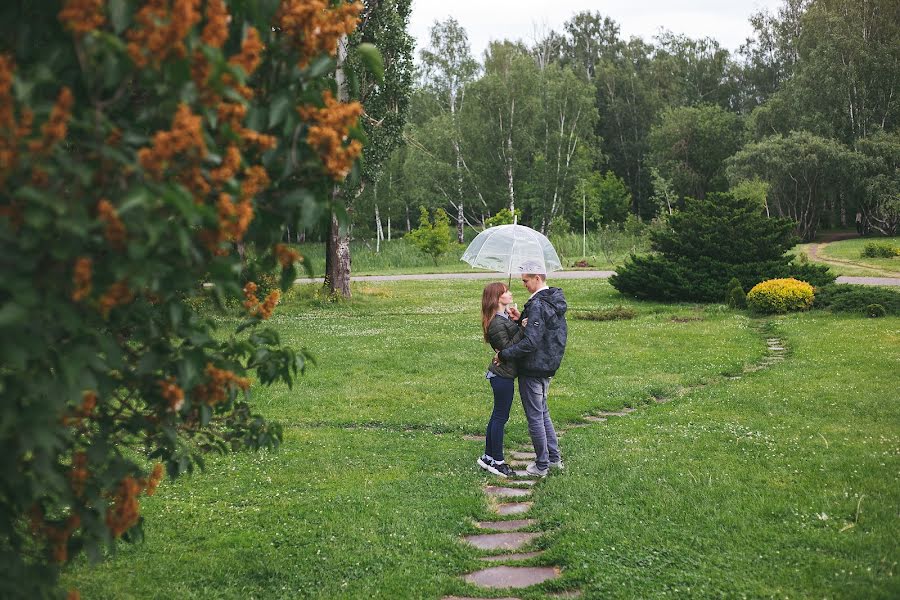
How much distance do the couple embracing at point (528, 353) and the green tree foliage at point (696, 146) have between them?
168 feet

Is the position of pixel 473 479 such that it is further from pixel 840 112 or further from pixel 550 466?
pixel 840 112

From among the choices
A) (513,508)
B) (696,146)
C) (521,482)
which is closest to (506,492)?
(521,482)

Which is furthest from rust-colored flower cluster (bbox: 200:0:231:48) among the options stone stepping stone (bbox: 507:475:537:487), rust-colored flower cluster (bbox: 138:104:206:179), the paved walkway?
the paved walkway

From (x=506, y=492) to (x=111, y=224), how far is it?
5.86 meters

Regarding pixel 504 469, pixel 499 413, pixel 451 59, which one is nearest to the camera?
pixel 499 413

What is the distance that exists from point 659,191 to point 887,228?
12.9m

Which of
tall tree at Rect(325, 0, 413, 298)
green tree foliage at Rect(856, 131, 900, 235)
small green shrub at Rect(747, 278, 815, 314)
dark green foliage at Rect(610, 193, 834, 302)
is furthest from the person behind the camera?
green tree foliage at Rect(856, 131, 900, 235)

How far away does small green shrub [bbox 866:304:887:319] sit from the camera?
1784 cm

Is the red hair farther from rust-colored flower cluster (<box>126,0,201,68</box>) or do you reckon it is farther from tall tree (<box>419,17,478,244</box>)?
tall tree (<box>419,17,478,244</box>)

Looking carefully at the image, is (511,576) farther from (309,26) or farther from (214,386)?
(309,26)

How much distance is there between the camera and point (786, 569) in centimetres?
558

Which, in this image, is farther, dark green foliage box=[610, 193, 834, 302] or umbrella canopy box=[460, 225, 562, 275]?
dark green foliage box=[610, 193, 834, 302]

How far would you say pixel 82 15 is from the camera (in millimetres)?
2676

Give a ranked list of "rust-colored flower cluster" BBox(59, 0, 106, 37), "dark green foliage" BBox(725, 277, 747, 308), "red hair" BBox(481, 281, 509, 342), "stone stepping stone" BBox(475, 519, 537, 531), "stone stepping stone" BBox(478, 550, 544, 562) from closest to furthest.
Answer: "rust-colored flower cluster" BBox(59, 0, 106, 37) → "stone stepping stone" BBox(478, 550, 544, 562) → "stone stepping stone" BBox(475, 519, 537, 531) → "red hair" BBox(481, 281, 509, 342) → "dark green foliage" BBox(725, 277, 747, 308)
